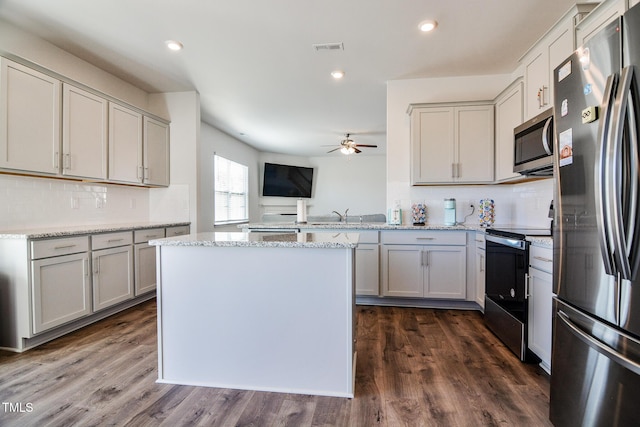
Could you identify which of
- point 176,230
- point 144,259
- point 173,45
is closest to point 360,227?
point 176,230

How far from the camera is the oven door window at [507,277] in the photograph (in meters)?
2.22

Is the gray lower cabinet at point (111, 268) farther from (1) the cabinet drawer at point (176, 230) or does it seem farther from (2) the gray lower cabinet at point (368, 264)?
(2) the gray lower cabinet at point (368, 264)

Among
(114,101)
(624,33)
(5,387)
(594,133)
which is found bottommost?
(5,387)

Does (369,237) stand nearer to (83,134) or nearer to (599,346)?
(599,346)

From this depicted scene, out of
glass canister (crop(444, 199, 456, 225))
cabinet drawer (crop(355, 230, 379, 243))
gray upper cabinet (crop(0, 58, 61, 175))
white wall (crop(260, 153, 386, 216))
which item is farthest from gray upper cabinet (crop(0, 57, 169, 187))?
white wall (crop(260, 153, 386, 216))

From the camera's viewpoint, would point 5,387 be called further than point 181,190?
No

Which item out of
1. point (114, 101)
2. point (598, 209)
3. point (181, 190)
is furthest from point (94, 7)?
point (598, 209)

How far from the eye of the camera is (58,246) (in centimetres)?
254

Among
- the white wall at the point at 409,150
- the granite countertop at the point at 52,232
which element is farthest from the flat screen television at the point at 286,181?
the white wall at the point at 409,150

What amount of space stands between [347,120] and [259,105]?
165 centimetres

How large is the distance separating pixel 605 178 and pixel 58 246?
345 centimetres

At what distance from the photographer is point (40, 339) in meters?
2.49

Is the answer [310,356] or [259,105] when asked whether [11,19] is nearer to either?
[259,105]

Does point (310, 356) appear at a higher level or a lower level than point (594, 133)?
lower
